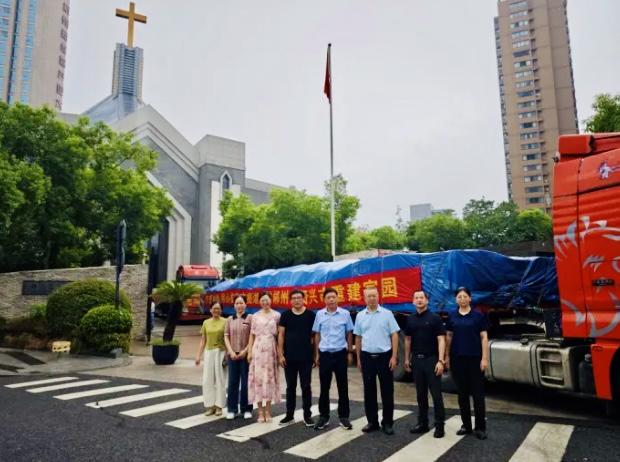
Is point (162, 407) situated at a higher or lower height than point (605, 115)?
lower

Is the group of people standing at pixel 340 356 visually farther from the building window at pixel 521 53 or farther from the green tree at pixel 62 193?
the building window at pixel 521 53

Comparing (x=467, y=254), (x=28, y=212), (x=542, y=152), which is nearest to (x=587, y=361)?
(x=467, y=254)

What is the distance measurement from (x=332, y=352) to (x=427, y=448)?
5.39 feet

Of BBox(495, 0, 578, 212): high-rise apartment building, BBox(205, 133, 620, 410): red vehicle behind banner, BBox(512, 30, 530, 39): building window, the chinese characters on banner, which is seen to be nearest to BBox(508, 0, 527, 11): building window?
BBox(495, 0, 578, 212): high-rise apartment building

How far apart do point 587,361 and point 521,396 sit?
7.37ft

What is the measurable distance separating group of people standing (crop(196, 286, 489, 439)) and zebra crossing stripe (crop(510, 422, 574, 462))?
0.54 meters

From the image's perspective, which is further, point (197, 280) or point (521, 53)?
point (521, 53)

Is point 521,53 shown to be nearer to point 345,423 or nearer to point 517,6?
point 517,6

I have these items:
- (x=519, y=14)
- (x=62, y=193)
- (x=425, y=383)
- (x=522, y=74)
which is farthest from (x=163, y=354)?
(x=519, y=14)

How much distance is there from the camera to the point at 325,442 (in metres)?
5.33

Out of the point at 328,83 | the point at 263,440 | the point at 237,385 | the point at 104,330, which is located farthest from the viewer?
the point at 328,83

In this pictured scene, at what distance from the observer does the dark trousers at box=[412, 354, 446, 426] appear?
5621 millimetres

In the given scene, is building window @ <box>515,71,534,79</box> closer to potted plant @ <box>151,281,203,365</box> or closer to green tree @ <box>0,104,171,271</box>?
green tree @ <box>0,104,171,271</box>

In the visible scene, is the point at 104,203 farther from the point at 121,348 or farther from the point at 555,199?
the point at 555,199
